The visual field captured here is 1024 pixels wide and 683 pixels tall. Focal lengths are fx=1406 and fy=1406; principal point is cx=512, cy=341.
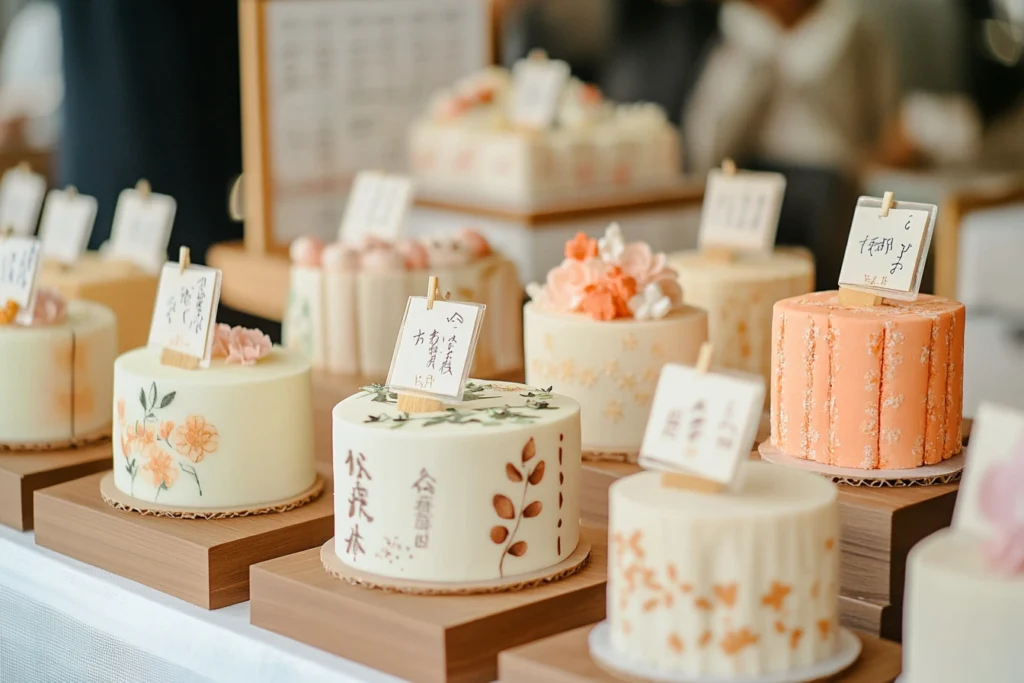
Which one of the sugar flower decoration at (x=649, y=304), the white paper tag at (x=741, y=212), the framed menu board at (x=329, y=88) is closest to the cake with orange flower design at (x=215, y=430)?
the sugar flower decoration at (x=649, y=304)

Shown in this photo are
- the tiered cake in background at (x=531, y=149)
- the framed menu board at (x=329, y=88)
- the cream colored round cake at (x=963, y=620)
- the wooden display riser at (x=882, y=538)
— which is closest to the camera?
the cream colored round cake at (x=963, y=620)

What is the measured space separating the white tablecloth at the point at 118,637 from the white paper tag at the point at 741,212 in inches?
44.4

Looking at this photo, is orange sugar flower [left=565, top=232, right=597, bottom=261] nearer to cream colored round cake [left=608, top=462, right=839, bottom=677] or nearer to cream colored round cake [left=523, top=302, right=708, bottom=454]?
cream colored round cake [left=523, top=302, right=708, bottom=454]

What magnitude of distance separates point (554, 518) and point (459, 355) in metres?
0.22

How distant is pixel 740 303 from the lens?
230cm

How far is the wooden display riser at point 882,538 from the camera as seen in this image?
5.23 ft

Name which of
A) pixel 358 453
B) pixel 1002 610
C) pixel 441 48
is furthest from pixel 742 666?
pixel 441 48

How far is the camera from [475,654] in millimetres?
1499

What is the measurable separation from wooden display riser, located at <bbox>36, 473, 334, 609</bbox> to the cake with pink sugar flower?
18.6 inches

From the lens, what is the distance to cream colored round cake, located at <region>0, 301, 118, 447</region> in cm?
214

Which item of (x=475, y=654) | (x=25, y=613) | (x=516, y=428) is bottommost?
(x=25, y=613)

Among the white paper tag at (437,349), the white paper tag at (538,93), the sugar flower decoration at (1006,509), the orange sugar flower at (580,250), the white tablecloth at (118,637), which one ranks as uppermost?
the white paper tag at (538,93)

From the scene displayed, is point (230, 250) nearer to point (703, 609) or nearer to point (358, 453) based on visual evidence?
point (358, 453)

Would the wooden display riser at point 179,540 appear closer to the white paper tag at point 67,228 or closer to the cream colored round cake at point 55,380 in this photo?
the cream colored round cake at point 55,380
